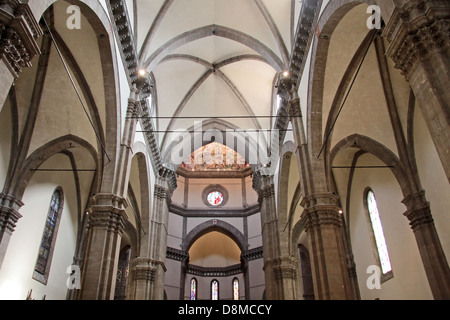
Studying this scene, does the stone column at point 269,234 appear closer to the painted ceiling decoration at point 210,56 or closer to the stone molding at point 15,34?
the painted ceiling decoration at point 210,56

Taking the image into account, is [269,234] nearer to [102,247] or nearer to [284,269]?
[284,269]

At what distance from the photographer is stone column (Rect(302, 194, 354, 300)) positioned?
928 centimetres

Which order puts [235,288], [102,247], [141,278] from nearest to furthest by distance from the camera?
[102,247], [141,278], [235,288]

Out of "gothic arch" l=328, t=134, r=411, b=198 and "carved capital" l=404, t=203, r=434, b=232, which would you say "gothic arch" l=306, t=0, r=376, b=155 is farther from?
"carved capital" l=404, t=203, r=434, b=232

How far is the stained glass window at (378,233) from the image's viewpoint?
13.7m

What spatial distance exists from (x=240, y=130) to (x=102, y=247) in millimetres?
11783

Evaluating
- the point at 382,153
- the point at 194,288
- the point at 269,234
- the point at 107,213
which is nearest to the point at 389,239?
the point at 382,153

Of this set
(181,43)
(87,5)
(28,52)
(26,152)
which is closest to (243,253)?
(181,43)

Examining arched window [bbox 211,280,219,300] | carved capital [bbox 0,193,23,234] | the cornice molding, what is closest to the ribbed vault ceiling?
carved capital [bbox 0,193,23,234]

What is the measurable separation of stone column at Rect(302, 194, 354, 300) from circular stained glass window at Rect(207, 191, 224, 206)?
20.6m

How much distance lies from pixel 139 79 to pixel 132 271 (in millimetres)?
9083

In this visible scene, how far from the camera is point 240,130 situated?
789 inches

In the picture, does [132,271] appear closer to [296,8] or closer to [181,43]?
[181,43]

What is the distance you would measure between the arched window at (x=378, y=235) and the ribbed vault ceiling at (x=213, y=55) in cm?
559
